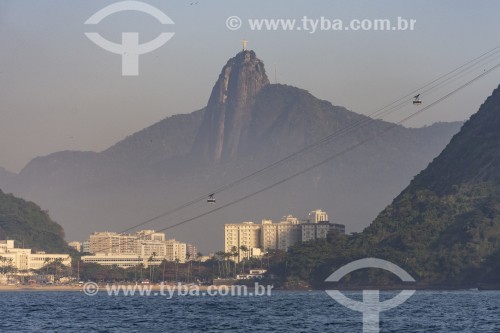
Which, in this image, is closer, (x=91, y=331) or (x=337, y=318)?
(x=91, y=331)

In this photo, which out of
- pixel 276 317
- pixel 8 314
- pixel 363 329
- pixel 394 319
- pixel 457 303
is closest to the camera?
pixel 363 329

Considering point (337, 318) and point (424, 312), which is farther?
point (424, 312)

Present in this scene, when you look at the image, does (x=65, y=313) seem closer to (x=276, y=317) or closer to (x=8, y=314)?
(x=8, y=314)

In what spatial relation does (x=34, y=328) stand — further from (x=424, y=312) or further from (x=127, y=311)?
(x=424, y=312)

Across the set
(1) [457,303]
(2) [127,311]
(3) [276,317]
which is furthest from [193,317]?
(1) [457,303]

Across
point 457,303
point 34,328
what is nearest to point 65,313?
point 34,328

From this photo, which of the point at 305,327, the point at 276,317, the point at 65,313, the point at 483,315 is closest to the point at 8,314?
the point at 65,313

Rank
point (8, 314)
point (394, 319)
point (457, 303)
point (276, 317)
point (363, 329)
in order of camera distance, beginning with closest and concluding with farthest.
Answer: point (363, 329) → point (394, 319) → point (276, 317) → point (8, 314) → point (457, 303)

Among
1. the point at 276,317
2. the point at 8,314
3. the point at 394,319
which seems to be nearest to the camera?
the point at 394,319
